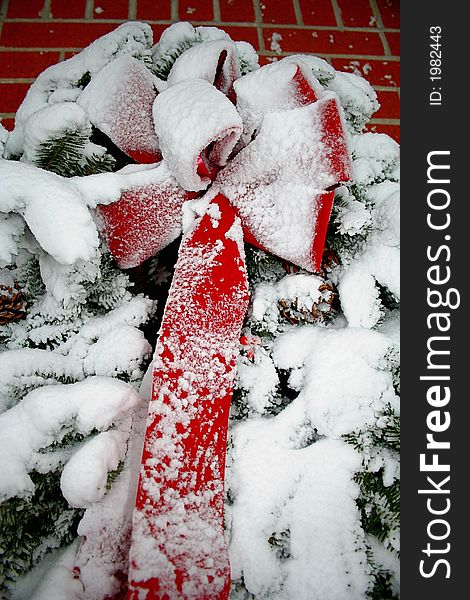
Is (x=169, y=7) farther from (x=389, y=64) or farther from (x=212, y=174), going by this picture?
(x=212, y=174)

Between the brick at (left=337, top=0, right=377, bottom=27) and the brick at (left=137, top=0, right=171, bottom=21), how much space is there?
355mm

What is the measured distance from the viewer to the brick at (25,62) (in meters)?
1.03

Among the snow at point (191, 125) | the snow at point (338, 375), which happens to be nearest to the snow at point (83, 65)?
the snow at point (191, 125)

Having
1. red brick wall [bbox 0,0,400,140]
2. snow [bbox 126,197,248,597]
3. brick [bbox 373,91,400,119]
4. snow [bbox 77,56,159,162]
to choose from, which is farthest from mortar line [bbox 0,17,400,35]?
snow [bbox 126,197,248,597]

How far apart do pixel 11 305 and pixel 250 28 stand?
82 centimetres

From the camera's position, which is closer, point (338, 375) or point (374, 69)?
point (338, 375)

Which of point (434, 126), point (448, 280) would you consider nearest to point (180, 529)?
point (448, 280)

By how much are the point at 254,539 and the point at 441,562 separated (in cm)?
15

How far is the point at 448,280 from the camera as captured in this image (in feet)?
1.71

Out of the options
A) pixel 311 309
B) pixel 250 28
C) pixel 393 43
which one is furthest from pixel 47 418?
pixel 393 43

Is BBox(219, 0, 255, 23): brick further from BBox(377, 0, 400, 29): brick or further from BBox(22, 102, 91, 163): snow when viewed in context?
BBox(22, 102, 91, 163): snow

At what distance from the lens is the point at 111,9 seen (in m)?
1.13

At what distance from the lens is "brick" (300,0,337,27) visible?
1170mm

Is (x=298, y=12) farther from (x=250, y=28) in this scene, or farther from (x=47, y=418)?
(x=47, y=418)
